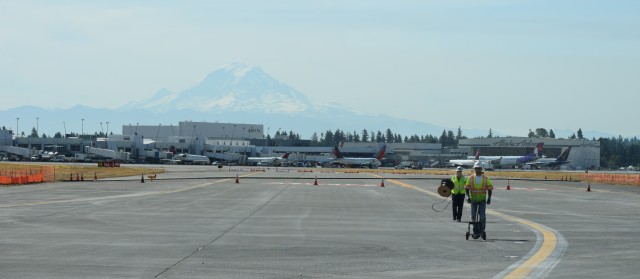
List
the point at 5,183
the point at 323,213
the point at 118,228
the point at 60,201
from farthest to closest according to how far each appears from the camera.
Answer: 1. the point at 5,183
2. the point at 60,201
3. the point at 323,213
4. the point at 118,228

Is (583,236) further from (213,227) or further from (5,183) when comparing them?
(5,183)

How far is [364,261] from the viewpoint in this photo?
1750 centimetres

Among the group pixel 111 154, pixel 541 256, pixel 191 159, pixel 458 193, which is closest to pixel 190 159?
pixel 191 159

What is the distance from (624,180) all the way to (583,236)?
64058mm

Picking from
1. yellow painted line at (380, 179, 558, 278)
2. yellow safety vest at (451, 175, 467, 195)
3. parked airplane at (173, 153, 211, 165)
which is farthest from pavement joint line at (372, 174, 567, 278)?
parked airplane at (173, 153, 211, 165)

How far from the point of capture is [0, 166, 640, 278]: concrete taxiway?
52.9 ft

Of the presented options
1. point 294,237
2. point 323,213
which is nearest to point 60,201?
point 323,213

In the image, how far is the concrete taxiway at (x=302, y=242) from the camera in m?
16.1

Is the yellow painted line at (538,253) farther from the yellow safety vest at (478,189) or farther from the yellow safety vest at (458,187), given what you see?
the yellow safety vest at (458,187)

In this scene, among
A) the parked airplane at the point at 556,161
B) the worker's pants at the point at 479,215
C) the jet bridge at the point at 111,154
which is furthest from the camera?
the jet bridge at the point at 111,154

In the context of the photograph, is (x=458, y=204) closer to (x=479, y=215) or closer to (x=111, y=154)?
(x=479, y=215)

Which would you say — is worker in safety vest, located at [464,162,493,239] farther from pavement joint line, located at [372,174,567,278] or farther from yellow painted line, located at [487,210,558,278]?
yellow painted line, located at [487,210,558,278]

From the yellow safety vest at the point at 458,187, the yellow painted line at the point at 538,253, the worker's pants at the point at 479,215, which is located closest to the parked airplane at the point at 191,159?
the yellow painted line at the point at 538,253

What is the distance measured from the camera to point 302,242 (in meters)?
21.3
